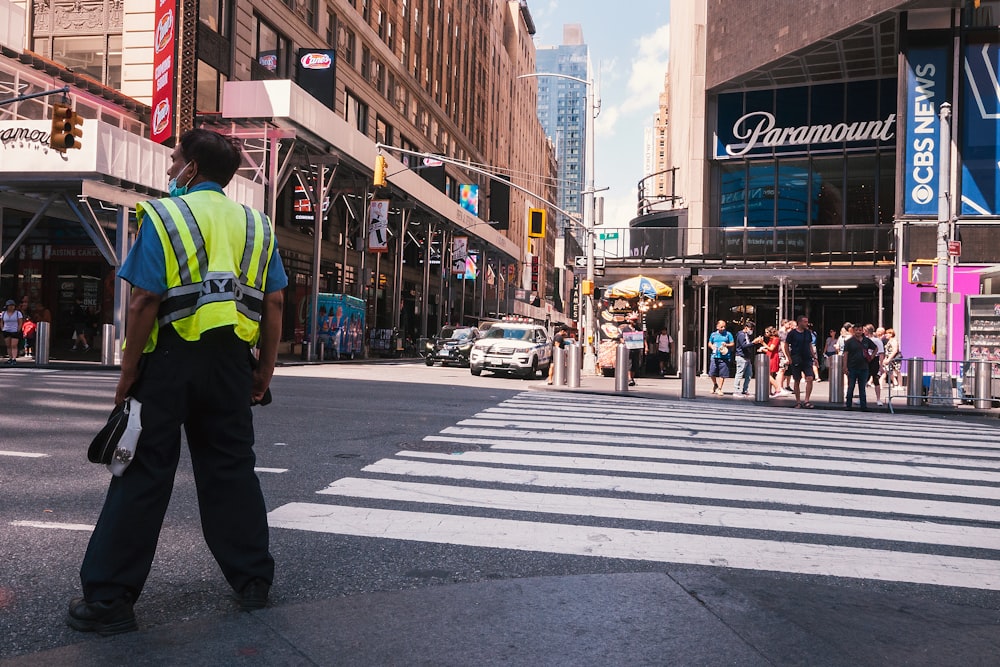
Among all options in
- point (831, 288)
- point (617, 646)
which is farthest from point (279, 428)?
point (831, 288)

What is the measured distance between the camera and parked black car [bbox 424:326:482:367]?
31234 millimetres

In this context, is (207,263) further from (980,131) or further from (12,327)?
(980,131)

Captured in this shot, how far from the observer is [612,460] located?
7.98m

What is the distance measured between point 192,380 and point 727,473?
17.6ft

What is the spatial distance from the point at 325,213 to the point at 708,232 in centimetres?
1546

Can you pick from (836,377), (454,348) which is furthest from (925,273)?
(454,348)

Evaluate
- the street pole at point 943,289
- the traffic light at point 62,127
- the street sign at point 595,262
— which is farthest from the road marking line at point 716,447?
the street sign at point 595,262

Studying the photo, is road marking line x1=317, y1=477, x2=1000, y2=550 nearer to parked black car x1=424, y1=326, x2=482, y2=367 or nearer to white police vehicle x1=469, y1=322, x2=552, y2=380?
white police vehicle x1=469, y1=322, x2=552, y2=380

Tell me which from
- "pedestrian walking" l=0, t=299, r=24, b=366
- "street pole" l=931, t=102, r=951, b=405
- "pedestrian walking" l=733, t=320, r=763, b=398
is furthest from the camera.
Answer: "pedestrian walking" l=0, t=299, r=24, b=366

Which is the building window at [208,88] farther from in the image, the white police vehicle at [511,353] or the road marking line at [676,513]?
the road marking line at [676,513]

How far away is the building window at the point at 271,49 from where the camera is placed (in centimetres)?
3309

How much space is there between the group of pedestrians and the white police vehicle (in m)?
5.73

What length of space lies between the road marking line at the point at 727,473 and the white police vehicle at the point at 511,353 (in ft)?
55.2

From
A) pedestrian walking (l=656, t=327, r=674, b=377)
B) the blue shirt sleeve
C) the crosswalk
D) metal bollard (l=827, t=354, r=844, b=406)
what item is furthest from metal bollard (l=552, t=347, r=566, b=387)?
the blue shirt sleeve
